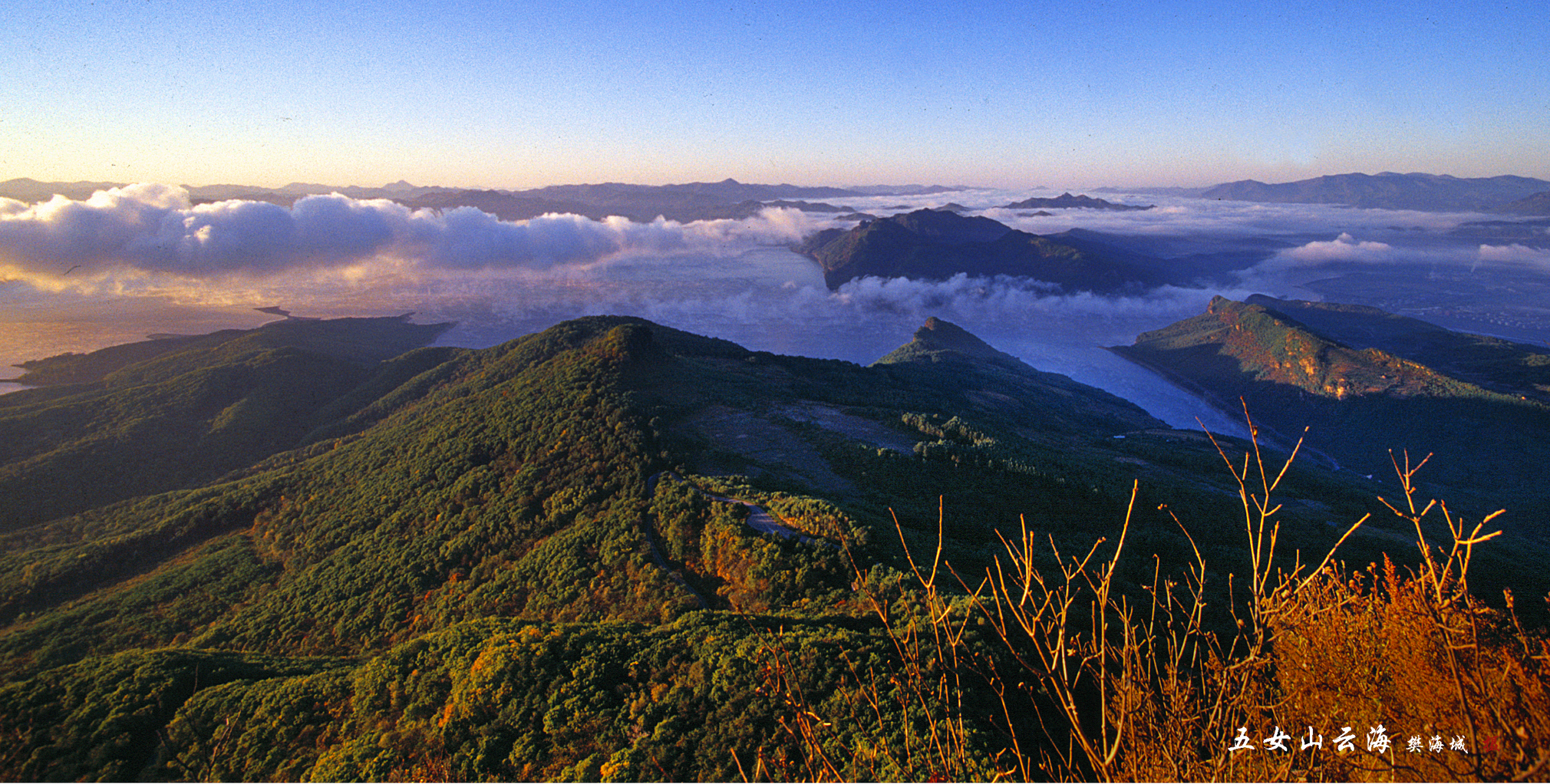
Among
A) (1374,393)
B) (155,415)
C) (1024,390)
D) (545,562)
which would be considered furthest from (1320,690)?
(1374,393)

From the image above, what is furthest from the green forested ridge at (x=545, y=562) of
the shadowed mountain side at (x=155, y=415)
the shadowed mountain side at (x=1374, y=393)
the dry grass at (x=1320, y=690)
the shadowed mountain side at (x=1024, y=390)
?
the shadowed mountain side at (x=1374, y=393)

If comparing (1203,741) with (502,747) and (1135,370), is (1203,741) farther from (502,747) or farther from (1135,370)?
(1135,370)

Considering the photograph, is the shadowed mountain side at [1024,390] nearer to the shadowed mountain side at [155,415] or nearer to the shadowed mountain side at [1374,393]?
the shadowed mountain side at [1374,393]

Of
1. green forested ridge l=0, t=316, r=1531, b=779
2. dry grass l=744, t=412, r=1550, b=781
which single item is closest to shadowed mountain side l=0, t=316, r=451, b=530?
green forested ridge l=0, t=316, r=1531, b=779

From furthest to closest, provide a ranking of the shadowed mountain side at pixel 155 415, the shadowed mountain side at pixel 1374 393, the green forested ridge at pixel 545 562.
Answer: the shadowed mountain side at pixel 1374 393 < the shadowed mountain side at pixel 155 415 < the green forested ridge at pixel 545 562

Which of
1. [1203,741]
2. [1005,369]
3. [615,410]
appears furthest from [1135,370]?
[1203,741]

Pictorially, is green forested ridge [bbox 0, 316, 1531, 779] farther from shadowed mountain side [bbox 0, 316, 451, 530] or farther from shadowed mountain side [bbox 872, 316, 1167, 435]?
shadowed mountain side [bbox 872, 316, 1167, 435]

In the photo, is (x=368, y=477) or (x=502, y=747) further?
(x=368, y=477)

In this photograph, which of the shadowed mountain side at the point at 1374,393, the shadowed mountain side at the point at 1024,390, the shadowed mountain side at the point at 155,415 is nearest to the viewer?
the shadowed mountain side at the point at 155,415
